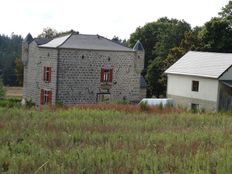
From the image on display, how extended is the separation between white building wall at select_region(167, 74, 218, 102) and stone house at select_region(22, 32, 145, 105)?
403 centimetres

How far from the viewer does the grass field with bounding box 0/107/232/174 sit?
8.41 m

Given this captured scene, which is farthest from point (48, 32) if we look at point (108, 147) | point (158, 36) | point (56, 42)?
point (108, 147)

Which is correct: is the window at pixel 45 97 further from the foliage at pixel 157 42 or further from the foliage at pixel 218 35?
the foliage at pixel 218 35

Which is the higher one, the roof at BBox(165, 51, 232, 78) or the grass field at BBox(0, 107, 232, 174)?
the roof at BBox(165, 51, 232, 78)

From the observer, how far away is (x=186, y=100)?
40.8 m

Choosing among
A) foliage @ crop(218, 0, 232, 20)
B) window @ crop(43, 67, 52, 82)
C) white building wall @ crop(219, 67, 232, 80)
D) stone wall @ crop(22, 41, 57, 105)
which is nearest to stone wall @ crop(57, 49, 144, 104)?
stone wall @ crop(22, 41, 57, 105)

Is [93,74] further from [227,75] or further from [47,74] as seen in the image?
[227,75]

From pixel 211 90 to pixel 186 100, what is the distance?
11.2 feet

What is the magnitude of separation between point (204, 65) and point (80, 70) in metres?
10.6

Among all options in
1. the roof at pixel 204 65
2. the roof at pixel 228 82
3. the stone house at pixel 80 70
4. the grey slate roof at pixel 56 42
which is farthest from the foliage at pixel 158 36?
the roof at pixel 228 82

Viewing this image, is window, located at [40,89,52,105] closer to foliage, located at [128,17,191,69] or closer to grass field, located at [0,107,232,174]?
foliage, located at [128,17,191,69]

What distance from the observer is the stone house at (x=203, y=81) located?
1467 inches

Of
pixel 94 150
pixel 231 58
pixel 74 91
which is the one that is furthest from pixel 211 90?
pixel 94 150

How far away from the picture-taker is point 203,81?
38781 mm
